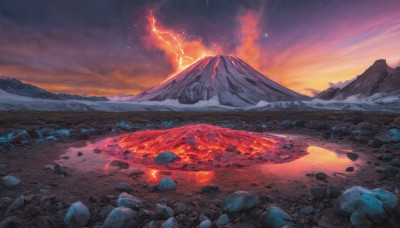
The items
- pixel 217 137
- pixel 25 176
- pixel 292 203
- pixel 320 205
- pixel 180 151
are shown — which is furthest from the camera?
pixel 217 137

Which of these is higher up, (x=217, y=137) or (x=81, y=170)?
(x=217, y=137)

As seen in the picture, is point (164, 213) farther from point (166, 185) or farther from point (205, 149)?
point (205, 149)

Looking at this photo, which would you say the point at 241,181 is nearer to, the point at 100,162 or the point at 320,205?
the point at 320,205

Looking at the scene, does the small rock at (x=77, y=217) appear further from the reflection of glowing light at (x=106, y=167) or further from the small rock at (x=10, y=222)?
the reflection of glowing light at (x=106, y=167)

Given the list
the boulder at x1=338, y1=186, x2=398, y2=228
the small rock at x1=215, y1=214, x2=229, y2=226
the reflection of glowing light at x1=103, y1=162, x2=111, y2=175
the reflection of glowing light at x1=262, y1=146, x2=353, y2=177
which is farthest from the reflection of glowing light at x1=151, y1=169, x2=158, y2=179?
the boulder at x1=338, y1=186, x2=398, y2=228

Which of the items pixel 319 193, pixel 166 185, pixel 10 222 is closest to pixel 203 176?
pixel 166 185

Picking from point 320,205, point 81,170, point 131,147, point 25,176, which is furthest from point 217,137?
point 25,176

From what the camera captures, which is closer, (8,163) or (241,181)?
(241,181)
